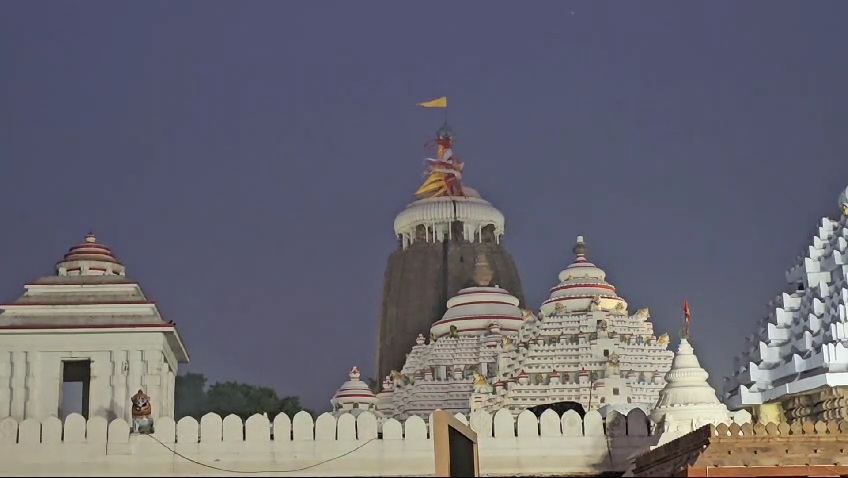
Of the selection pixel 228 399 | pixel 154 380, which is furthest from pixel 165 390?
pixel 228 399

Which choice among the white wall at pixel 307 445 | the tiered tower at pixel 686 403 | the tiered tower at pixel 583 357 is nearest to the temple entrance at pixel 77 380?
the white wall at pixel 307 445

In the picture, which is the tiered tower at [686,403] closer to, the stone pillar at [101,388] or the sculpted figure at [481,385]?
the stone pillar at [101,388]

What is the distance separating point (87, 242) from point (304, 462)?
7563 mm

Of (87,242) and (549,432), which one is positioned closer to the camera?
(549,432)

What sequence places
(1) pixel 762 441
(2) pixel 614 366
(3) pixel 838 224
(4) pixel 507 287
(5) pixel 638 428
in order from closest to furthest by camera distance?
(1) pixel 762 441
(5) pixel 638 428
(3) pixel 838 224
(2) pixel 614 366
(4) pixel 507 287

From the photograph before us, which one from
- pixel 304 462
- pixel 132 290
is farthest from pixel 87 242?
pixel 304 462

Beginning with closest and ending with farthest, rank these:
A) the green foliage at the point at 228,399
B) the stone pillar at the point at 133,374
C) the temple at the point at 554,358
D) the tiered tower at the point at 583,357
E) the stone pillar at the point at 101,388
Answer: the stone pillar at the point at 133,374 < the stone pillar at the point at 101,388 < the tiered tower at the point at 583,357 < the temple at the point at 554,358 < the green foliage at the point at 228,399

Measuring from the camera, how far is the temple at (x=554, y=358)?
3478cm

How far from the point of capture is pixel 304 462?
21.0 metres

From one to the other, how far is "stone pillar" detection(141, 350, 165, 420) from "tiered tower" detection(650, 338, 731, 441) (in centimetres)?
790

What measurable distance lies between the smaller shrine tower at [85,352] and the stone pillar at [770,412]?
9.58 m

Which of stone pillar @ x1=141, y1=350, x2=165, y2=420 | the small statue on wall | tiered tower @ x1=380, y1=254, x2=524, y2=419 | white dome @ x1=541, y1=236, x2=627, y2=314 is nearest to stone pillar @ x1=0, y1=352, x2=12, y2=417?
stone pillar @ x1=141, y1=350, x2=165, y2=420

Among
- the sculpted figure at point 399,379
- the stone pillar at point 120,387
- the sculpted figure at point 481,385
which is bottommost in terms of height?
the stone pillar at point 120,387

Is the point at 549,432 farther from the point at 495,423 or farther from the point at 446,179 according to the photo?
the point at 446,179
